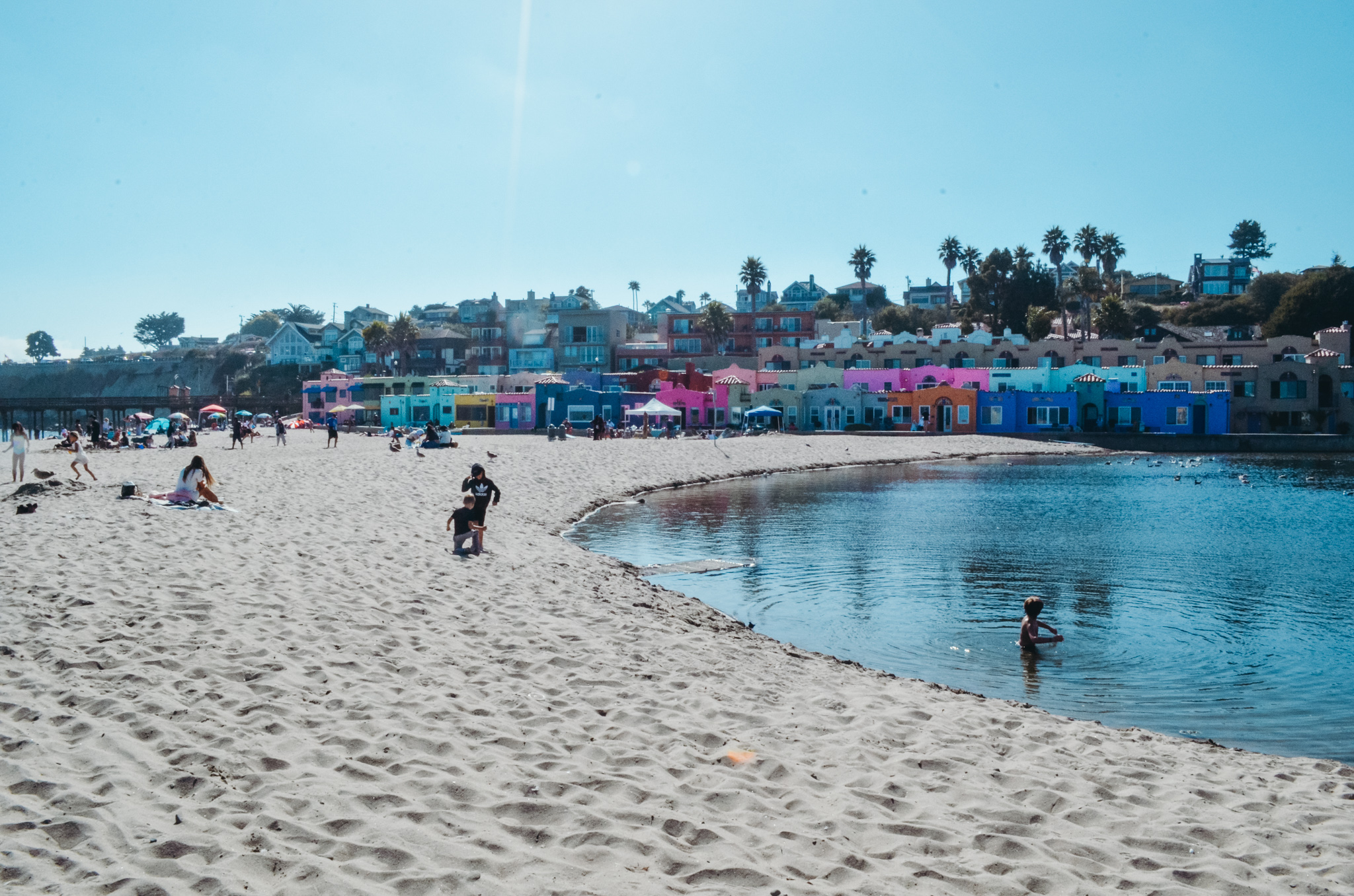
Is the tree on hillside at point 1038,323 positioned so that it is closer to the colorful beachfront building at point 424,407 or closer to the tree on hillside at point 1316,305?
the tree on hillside at point 1316,305

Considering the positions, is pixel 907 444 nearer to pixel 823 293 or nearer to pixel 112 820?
pixel 112 820

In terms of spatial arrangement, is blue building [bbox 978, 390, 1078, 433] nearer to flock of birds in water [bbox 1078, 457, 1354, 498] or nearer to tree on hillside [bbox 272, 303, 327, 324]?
flock of birds in water [bbox 1078, 457, 1354, 498]

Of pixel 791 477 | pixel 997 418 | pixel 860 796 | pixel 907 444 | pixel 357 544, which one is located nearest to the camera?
pixel 860 796

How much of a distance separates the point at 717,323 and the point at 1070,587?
75923 millimetres

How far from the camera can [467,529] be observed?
1458 centimetres

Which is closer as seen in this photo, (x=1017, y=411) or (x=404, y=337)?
(x=1017, y=411)

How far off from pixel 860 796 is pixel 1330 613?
41.8 ft

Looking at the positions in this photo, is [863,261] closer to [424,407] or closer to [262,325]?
[424,407]

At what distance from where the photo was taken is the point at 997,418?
6669 centimetres

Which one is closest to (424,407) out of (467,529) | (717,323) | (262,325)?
(717,323)

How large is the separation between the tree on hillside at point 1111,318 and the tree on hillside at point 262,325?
522 feet

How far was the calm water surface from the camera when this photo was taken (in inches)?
400

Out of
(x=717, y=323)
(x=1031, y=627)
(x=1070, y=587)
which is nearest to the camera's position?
(x=1031, y=627)

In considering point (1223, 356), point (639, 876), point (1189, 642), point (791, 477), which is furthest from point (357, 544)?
point (1223, 356)
